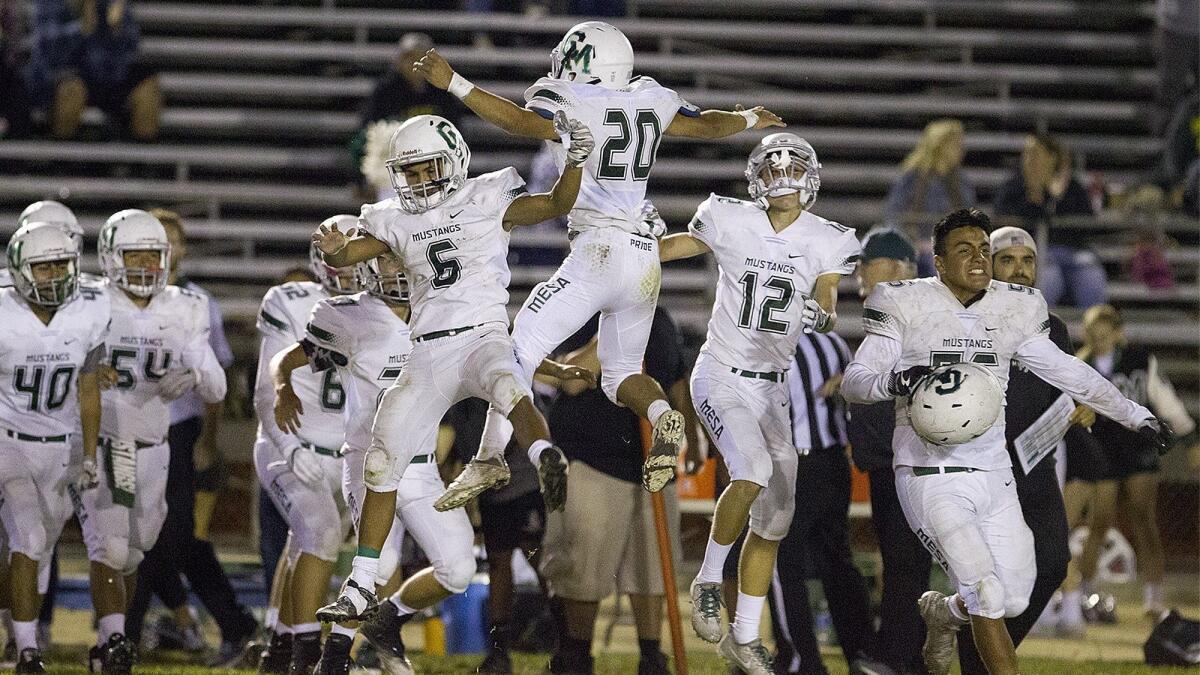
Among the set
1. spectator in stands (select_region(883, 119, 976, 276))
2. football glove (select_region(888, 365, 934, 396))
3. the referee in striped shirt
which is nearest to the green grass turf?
the referee in striped shirt

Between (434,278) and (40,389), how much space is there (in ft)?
7.11

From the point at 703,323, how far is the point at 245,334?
3161 millimetres

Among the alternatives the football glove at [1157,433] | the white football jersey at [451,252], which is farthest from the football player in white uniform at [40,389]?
the football glove at [1157,433]

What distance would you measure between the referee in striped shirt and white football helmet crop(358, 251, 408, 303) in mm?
1821

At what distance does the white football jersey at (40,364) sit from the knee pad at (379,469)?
6.31 ft

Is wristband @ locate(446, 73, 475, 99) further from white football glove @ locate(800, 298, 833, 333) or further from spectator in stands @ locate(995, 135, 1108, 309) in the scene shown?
spectator in stands @ locate(995, 135, 1108, 309)

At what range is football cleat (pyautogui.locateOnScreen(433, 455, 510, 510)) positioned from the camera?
18.9 feet

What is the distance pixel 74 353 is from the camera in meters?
7.23

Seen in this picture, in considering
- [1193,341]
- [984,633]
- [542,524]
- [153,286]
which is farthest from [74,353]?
[1193,341]

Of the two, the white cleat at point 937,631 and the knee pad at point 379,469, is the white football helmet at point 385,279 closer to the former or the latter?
the knee pad at point 379,469

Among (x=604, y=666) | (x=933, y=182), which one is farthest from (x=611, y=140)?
(x=933, y=182)

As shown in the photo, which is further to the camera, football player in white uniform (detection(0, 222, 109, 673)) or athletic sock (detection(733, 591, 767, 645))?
football player in white uniform (detection(0, 222, 109, 673))

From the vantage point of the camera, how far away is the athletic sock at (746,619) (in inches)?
248

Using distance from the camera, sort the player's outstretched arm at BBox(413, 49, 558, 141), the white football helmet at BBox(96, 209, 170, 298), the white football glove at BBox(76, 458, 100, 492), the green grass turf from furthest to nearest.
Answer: the white football helmet at BBox(96, 209, 170, 298)
the green grass turf
the white football glove at BBox(76, 458, 100, 492)
the player's outstretched arm at BBox(413, 49, 558, 141)
